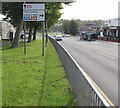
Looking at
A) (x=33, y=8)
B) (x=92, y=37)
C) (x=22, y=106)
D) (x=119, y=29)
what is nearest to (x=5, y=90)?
(x=22, y=106)

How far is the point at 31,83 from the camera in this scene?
7805 millimetres

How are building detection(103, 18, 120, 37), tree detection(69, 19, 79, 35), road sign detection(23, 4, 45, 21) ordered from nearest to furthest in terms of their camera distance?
1. road sign detection(23, 4, 45, 21)
2. building detection(103, 18, 120, 37)
3. tree detection(69, 19, 79, 35)

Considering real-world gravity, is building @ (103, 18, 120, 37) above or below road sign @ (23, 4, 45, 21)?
above

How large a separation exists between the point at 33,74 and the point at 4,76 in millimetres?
1346

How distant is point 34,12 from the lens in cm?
1705

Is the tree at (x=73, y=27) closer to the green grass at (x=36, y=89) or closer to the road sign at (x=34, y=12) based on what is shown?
the road sign at (x=34, y=12)

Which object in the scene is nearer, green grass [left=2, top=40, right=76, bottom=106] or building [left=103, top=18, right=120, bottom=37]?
green grass [left=2, top=40, right=76, bottom=106]

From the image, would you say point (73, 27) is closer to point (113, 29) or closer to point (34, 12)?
point (113, 29)

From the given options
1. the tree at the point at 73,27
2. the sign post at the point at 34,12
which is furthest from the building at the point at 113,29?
the sign post at the point at 34,12

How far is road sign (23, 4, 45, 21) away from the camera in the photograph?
55.5ft

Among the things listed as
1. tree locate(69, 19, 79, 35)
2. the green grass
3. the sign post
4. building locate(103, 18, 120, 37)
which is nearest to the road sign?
the sign post

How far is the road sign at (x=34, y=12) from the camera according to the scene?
1691cm

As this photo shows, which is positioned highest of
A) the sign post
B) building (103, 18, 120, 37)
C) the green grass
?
building (103, 18, 120, 37)

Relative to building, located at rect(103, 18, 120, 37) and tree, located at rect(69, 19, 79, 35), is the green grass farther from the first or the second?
tree, located at rect(69, 19, 79, 35)
